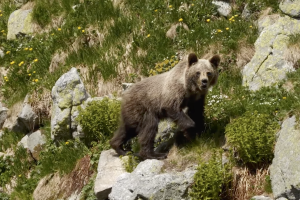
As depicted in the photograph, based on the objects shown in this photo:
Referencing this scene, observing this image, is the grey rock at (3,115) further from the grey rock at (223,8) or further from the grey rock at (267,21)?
the grey rock at (267,21)

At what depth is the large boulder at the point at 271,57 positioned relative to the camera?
10.1 m

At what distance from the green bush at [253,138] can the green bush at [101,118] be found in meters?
2.83

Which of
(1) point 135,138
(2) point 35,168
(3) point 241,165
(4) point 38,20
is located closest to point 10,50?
(4) point 38,20

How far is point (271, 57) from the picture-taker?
10469 millimetres

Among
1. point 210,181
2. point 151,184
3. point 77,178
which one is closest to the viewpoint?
point 210,181

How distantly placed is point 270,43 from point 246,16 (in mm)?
1822

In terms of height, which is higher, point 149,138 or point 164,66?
point 149,138

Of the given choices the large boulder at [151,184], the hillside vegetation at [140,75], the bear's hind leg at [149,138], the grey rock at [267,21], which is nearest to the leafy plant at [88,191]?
the hillside vegetation at [140,75]

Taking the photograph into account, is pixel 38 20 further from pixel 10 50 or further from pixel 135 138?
pixel 135 138

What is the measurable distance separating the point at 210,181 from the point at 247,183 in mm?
714

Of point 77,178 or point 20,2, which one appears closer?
point 77,178

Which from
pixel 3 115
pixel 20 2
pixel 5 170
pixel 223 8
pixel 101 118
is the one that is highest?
pixel 20 2

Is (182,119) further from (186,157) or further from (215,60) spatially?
(215,60)

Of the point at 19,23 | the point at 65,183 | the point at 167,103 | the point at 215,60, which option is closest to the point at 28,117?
the point at 65,183
